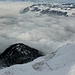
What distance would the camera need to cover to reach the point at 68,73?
47.9 meters

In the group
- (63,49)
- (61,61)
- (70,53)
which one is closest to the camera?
(61,61)

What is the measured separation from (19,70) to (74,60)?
14.3 metres

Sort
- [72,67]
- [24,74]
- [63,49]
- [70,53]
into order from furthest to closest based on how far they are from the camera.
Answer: [63,49] → [70,53] → [24,74] → [72,67]

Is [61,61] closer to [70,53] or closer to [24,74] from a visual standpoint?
[70,53]

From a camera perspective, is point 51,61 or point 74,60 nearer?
point 74,60

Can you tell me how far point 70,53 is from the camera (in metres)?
65.8

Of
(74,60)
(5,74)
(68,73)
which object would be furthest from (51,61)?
(68,73)

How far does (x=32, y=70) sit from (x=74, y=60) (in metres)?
10.6

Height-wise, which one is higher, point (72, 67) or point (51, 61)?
point (72, 67)

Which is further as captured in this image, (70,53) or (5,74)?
(70,53)

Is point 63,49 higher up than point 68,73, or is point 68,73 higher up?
point 68,73

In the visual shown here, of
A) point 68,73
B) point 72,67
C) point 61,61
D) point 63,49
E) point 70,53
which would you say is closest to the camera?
point 68,73

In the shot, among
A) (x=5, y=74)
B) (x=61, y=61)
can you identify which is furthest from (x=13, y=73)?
(x=61, y=61)

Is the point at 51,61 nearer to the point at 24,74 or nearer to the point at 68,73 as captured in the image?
the point at 24,74
